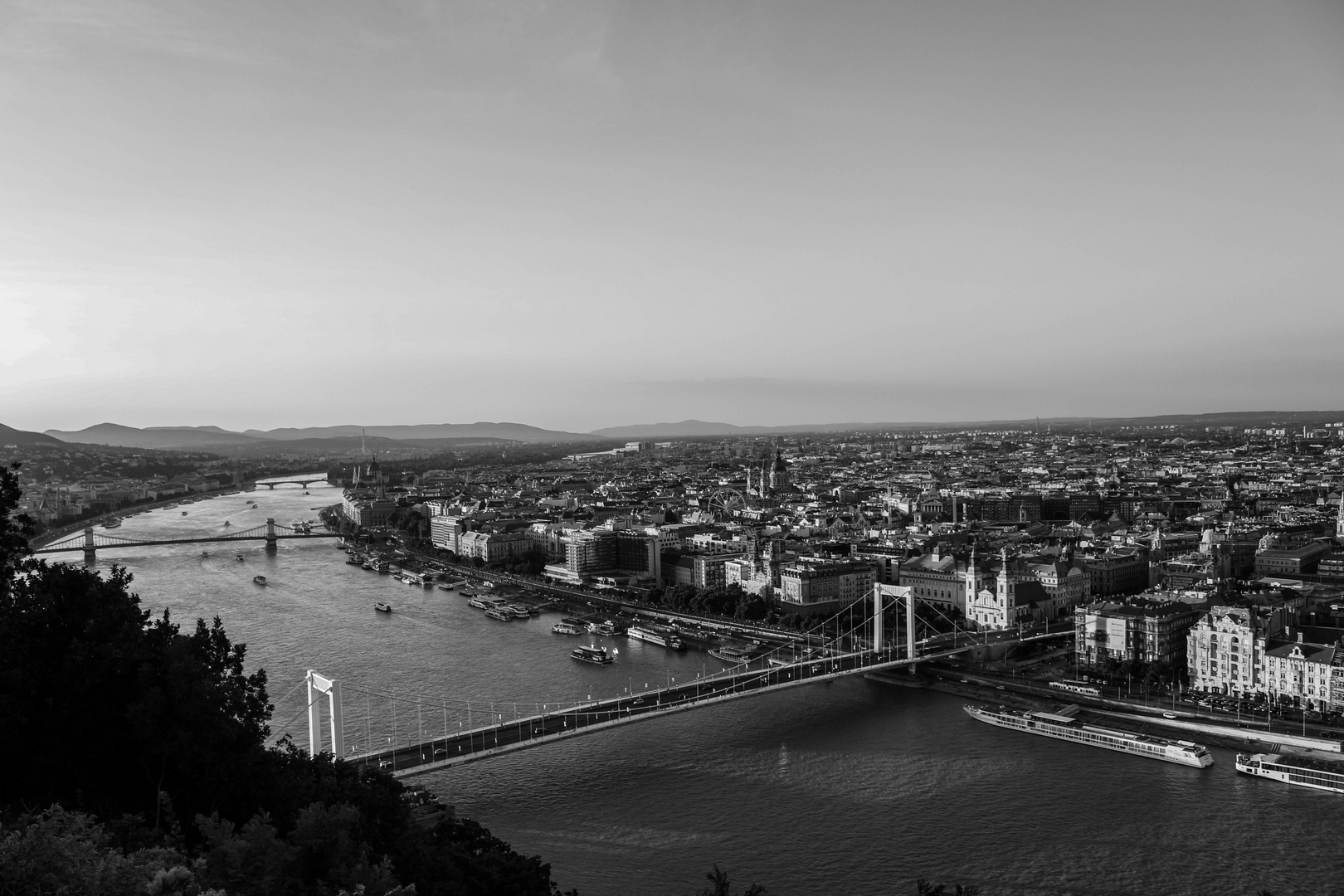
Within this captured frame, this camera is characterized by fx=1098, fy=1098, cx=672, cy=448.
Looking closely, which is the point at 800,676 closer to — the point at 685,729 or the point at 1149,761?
the point at 685,729

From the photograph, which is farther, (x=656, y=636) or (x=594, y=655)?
(x=656, y=636)

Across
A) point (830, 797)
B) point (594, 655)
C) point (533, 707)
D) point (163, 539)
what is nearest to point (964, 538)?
point (594, 655)

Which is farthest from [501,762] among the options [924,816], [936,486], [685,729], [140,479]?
[140,479]

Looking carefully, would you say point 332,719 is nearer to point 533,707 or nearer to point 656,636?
point 533,707

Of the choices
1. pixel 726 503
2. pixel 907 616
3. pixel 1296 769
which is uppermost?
pixel 726 503

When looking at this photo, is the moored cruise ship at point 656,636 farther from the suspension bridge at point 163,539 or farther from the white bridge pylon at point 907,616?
the suspension bridge at point 163,539

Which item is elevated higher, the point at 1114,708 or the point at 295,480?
the point at 295,480

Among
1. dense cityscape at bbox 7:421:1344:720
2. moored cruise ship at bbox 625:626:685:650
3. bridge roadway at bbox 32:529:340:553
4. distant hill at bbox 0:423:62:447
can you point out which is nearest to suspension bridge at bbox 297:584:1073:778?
moored cruise ship at bbox 625:626:685:650

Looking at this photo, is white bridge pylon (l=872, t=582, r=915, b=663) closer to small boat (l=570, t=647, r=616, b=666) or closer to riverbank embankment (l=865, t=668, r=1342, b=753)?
riverbank embankment (l=865, t=668, r=1342, b=753)
